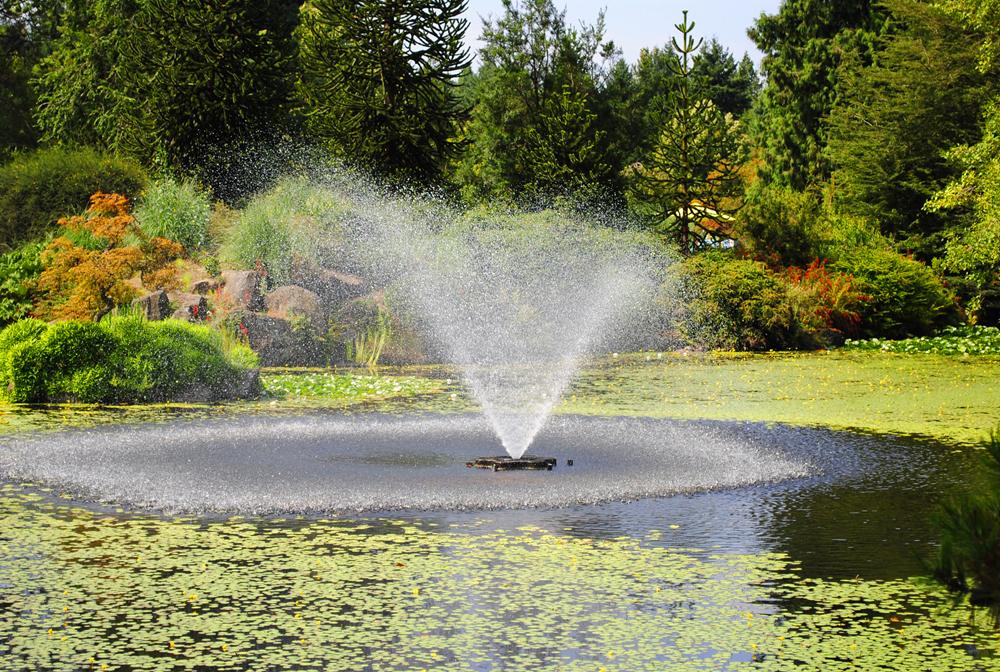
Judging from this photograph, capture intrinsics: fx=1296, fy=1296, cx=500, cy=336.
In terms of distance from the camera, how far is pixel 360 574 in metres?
8.46

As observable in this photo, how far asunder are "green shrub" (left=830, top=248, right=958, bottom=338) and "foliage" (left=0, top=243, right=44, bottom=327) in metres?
19.2

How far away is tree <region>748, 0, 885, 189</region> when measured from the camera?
46.7m

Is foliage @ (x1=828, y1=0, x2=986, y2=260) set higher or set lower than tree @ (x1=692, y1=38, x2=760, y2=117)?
lower

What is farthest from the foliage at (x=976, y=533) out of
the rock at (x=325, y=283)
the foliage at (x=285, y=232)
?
the foliage at (x=285, y=232)

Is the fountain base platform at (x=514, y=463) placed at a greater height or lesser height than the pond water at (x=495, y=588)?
greater

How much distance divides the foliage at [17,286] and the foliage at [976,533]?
73.0 feet

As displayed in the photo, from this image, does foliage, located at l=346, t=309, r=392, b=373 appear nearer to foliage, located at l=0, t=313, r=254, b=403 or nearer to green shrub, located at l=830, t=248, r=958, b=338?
foliage, located at l=0, t=313, r=254, b=403

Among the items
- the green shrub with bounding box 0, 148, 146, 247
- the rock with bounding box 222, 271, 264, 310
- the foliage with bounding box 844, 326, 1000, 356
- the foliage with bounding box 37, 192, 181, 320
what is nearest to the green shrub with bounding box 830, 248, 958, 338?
the foliage with bounding box 844, 326, 1000, 356

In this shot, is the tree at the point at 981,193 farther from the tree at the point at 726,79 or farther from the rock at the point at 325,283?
the tree at the point at 726,79

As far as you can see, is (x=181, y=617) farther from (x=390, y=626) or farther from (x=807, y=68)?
(x=807, y=68)

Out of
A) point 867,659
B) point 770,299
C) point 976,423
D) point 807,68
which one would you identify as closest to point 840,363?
point 770,299

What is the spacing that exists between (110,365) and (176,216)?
10.6 meters

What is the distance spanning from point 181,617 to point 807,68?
143 ft

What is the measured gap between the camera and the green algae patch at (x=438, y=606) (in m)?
6.65
